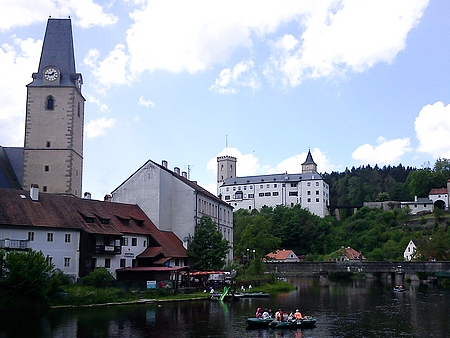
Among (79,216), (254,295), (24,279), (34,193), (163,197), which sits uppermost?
(163,197)

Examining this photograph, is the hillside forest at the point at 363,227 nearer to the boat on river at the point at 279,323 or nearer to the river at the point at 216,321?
the river at the point at 216,321

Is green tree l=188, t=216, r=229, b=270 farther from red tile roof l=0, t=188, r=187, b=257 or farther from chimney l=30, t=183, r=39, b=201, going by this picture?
chimney l=30, t=183, r=39, b=201

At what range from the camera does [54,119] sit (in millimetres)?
73125

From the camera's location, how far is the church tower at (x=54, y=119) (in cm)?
7206

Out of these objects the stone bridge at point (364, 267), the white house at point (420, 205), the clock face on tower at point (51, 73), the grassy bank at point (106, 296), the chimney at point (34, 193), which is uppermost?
the clock face on tower at point (51, 73)

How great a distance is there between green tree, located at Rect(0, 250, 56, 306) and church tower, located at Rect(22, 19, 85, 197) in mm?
22783

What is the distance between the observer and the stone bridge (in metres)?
99.2

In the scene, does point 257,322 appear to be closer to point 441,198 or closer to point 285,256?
point 285,256

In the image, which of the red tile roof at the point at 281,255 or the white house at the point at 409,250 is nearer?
the white house at the point at 409,250

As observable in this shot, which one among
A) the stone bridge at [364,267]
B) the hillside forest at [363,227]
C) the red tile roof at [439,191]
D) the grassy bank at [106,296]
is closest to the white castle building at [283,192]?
the hillside forest at [363,227]

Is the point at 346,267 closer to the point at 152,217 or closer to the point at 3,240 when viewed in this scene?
the point at 152,217

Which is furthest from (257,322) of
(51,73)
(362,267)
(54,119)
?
(362,267)

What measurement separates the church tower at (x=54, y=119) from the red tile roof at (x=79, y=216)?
27.3 feet

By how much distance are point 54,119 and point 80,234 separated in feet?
66.0
